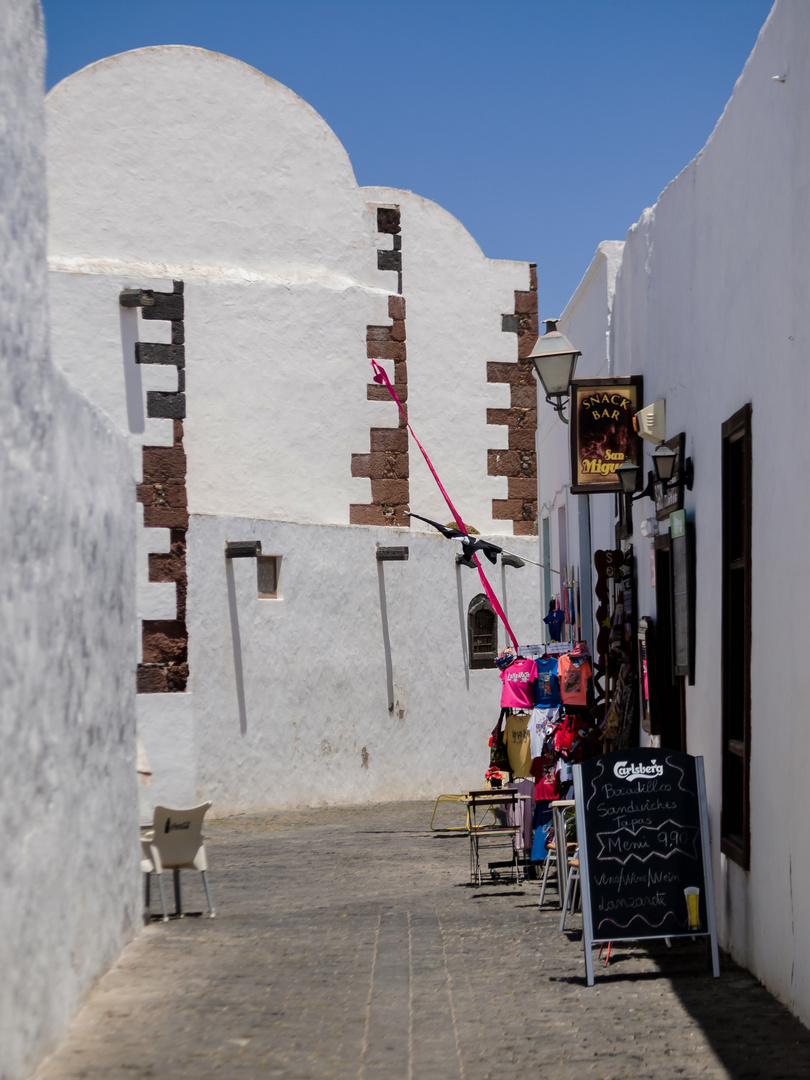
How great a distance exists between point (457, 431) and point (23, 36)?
461 inches

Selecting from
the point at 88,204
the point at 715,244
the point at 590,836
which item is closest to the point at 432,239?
the point at 88,204

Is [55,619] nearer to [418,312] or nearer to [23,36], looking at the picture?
[23,36]

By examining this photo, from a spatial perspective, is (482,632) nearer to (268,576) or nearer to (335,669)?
(335,669)

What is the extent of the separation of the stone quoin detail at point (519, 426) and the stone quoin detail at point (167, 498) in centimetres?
432

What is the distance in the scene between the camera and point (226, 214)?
15.5m

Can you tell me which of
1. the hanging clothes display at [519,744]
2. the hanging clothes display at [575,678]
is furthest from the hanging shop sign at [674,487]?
the hanging clothes display at [519,744]

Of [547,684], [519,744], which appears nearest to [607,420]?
[547,684]

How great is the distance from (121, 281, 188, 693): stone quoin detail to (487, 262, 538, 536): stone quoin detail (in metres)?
4.32

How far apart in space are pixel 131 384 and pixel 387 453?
3.15 metres

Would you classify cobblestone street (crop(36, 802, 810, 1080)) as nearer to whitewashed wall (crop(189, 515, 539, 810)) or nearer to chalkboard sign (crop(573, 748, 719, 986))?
Result: chalkboard sign (crop(573, 748, 719, 986))

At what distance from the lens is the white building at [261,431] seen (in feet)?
47.2

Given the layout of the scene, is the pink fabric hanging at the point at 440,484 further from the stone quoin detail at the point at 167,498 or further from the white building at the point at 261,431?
the stone quoin detail at the point at 167,498

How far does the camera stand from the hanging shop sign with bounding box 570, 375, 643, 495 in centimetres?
947

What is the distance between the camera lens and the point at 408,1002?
627cm
